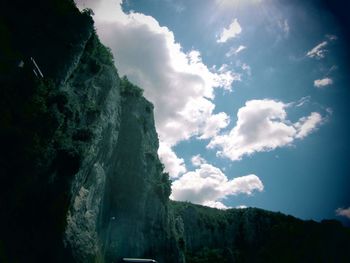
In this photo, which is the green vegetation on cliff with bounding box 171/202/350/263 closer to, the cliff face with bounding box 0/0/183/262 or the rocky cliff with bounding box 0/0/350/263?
the rocky cliff with bounding box 0/0/350/263

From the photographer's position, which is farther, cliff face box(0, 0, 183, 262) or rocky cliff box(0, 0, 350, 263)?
rocky cliff box(0, 0, 350, 263)

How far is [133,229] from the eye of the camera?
48.0 metres

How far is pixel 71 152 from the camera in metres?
28.7

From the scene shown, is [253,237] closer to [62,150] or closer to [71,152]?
[71,152]

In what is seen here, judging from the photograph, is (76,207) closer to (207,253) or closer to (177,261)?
(177,261)

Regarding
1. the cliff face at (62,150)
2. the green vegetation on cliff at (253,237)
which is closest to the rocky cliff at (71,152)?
the cliff face at (62,150)

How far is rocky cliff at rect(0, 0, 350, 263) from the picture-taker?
25.0m

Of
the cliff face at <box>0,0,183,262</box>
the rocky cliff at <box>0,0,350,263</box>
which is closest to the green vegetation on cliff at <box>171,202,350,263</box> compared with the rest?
the rocky cliff at <box>0,0,350,263</box>

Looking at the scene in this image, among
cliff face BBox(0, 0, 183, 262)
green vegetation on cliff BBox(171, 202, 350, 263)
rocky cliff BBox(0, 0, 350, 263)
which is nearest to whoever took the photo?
cliff face BBox(0, 0, 183, 262)

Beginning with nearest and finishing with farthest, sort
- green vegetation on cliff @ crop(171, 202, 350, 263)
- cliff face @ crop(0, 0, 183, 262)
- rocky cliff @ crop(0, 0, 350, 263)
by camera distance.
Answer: cliff face @ crop(0, 0, 183, 262) → rocky cliff @ crop(0, 0, 350, 263) → green vegetation on cliff @ crop(171, 202, 350, 263)

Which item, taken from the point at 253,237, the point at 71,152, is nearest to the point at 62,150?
the point at 71,152

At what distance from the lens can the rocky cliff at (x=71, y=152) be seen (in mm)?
25016

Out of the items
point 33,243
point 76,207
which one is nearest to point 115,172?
point 76,207

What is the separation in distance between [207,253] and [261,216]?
116 ft
